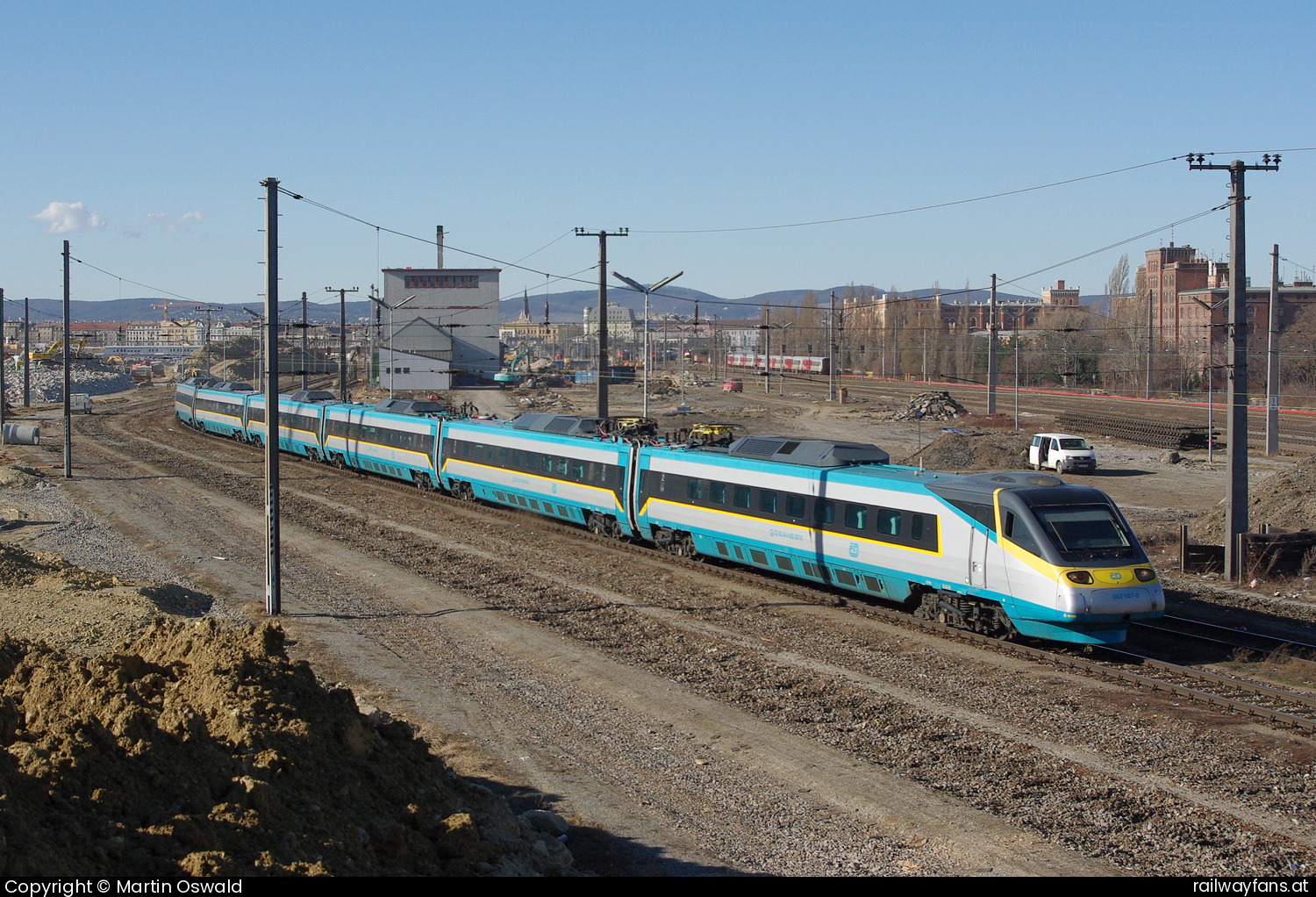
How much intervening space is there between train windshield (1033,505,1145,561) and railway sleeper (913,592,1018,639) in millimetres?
1705

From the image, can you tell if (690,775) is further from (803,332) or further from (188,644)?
(803,332)

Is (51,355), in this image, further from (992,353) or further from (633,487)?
(633,487)

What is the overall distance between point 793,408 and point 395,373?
3730cm

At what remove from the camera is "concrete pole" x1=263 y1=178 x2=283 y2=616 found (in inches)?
733

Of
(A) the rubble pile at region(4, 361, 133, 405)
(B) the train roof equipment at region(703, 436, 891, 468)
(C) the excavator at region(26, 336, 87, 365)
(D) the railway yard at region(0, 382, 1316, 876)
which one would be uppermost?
(C) the excavator at region(26, 336, 87, 365)

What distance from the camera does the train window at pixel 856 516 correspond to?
19469mm

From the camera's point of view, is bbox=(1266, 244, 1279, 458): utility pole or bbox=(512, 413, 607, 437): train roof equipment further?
bbox=(1266, 244, 1279, 458): utility pole

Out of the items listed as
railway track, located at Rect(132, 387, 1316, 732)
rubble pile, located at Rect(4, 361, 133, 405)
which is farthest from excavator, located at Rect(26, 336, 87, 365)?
railway track, located at Rect(132, 387, 1316, 732)

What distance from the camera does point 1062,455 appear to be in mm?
42156

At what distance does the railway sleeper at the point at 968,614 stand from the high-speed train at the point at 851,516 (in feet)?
0.08

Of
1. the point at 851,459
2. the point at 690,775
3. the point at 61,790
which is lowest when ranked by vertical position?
the point at 690,775

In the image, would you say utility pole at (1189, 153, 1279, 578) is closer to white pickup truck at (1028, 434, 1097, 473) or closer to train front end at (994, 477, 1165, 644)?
train front end at (994, 477, 1165, 644)

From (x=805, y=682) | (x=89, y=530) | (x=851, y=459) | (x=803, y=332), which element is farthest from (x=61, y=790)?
(x=803, y=332)
